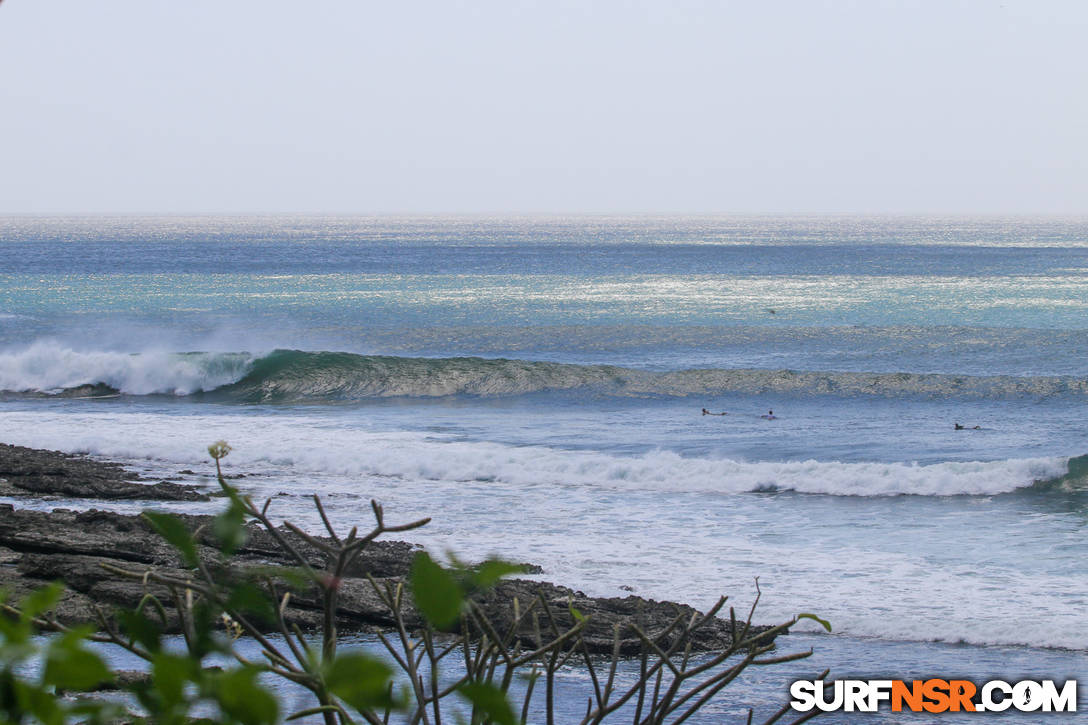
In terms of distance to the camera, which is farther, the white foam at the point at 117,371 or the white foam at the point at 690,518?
the white foam at the point at 117,371

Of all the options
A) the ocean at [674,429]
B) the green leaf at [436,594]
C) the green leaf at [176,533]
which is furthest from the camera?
the ocean at [674,429]

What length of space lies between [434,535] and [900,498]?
6191 millimetres

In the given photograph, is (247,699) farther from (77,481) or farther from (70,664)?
(77,481)

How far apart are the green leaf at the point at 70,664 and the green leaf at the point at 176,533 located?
252 mm

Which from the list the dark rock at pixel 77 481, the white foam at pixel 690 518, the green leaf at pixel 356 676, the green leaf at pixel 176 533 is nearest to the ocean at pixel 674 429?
the white foam at pixel 690 518

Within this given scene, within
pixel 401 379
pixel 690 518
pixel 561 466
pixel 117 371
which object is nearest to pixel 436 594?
pixel 690 518

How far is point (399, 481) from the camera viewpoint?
13672 millimetres

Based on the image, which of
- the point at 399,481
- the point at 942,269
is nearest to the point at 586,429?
the point at 399,481

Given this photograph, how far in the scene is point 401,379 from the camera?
26266 mm

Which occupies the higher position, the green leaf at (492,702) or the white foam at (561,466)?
the green leaf at (492,702)

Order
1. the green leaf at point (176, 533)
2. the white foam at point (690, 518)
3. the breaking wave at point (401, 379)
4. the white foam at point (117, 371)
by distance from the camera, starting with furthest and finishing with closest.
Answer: the white foam at point (117, 371) < the breaking wave at point (401, 379) < the white foam at point (690, 518) < the green leaf at point (176, 533)

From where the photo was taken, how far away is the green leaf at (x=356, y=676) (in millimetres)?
718

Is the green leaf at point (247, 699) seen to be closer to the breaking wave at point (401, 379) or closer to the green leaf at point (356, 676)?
the green leaf at point (356, 676)

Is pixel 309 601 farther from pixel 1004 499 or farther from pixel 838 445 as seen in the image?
pixel 838 445
